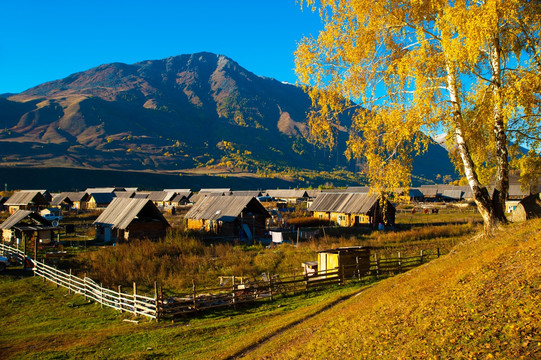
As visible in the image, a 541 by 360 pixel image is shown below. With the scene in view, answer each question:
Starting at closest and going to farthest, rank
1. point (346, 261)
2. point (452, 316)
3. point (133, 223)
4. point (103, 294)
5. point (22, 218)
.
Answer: point (452, 316) < point (103, 294) < point (346, 261) < point (22, 218) < point (133, 223)

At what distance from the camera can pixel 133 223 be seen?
3862cm

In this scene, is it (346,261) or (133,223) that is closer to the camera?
(346,261)

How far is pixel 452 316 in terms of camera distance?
352 inches

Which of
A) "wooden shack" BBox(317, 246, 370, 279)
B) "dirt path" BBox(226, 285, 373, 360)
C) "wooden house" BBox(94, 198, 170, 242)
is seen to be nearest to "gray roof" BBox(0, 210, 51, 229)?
"wooden house" BBox(94, 198, 170, 242)

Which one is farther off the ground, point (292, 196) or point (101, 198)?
point (101, 198)

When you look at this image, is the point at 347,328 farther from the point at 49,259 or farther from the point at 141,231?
the point at 141,231

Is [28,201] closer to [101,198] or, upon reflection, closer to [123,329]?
[101,198]

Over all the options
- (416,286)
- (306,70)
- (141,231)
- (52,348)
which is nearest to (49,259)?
(141,231)

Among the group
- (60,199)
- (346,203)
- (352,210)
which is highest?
(60,199)

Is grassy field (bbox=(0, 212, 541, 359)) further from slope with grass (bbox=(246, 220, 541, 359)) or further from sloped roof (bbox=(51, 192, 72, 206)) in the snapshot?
sloped roof (bbox=(51, 192, 72, 206))

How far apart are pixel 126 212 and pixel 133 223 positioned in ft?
6.43

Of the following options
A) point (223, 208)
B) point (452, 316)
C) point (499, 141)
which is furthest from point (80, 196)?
point (452, 316)

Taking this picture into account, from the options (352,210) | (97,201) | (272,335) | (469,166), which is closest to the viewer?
(272,335)

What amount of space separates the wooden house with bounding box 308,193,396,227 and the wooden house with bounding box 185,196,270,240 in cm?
1242
